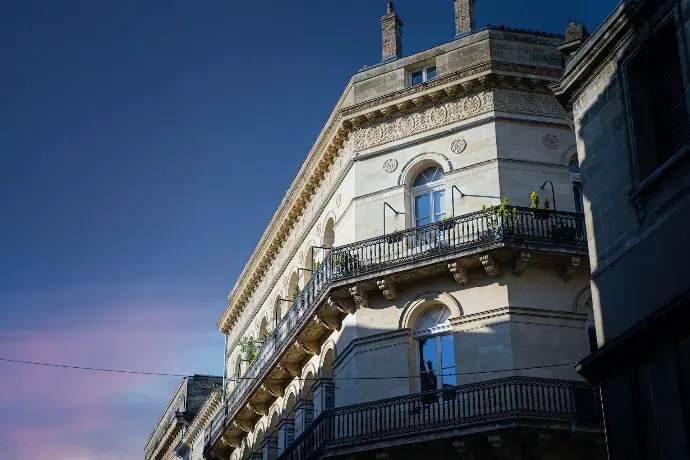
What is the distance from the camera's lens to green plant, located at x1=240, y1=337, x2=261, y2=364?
114 feet

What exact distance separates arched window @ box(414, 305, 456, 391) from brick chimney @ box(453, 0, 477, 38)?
7922 mm

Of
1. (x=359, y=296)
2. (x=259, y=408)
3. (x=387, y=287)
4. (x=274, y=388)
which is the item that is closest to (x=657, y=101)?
(x=387, y=287)

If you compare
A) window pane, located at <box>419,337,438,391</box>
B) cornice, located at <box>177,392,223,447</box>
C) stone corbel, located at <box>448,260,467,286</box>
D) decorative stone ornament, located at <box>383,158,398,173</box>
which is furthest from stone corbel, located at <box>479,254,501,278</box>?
cornice, located at <box>177,392,223,447</box>

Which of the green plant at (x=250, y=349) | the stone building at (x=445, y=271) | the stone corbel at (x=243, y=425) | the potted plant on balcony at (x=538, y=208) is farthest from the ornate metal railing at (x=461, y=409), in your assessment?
the stone corbel at (x=243, y=425)

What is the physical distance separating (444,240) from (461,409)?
4135 millimetres

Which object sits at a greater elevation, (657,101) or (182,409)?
(182,409)

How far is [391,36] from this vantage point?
29.5m

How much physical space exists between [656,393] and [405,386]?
11.1 m

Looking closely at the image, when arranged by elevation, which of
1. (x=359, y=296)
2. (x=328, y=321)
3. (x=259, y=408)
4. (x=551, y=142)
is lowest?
(x=259, y=408)

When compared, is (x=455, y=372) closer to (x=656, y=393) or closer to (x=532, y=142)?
(x=532, y=142)

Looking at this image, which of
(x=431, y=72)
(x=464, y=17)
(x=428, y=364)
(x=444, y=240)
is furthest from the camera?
(x=464, y=17)

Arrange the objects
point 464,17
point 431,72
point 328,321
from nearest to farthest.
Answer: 1. point 328,321
2. point 431,72
3. point 464,17

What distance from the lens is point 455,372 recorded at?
2364 centimetres

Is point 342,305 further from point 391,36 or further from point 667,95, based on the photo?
point 667,95
